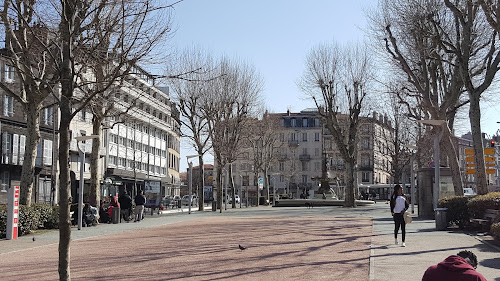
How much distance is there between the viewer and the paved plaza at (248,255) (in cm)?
1134

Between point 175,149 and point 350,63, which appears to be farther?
point 175,149

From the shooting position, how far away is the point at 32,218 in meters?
21.9

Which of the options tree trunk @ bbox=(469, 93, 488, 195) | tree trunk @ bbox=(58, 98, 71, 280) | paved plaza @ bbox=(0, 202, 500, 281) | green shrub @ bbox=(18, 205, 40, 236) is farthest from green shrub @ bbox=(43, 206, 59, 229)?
tree trunk @ bbox=(58, 98, 71, 280)

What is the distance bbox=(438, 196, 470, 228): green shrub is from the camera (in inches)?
861

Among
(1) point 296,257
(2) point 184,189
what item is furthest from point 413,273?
(2) point 184,189

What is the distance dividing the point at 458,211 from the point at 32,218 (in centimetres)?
1528

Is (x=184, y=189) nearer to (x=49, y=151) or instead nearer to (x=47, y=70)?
(x=49, y=151)

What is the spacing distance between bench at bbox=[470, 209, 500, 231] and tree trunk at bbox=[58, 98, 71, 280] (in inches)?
561

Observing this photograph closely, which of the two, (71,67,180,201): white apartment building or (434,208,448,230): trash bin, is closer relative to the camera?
(434,208,448,230): trash bin

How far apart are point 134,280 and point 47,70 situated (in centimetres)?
1578

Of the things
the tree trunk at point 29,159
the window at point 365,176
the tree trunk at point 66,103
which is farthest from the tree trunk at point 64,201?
the window at point 365,176

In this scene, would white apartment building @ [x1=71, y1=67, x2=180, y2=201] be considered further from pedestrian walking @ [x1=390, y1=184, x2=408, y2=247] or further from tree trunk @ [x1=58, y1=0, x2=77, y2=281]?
tree trunk @ [x1=58, y1=0, x2=77, y2=281]

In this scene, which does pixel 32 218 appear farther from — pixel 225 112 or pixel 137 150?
pixel 137 150

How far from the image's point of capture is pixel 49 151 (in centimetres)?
5412
